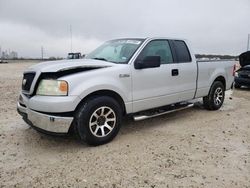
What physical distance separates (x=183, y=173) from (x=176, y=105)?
263 cm

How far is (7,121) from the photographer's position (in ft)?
18.8

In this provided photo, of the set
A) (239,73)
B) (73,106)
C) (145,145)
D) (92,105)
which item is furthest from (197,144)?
(239,73)

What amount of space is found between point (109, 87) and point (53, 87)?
89 cm

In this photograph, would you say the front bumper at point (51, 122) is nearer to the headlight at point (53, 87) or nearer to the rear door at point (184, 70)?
the headlight at point (53, 87)

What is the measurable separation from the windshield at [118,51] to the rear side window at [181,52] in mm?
981

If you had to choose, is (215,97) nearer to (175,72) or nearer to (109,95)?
(175,72)

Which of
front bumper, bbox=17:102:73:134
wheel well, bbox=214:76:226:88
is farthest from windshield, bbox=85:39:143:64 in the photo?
wheel well, bbox=214:76:226:88

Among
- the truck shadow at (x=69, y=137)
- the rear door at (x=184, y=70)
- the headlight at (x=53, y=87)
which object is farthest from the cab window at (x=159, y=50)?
the headlight at (x=53, y=87)

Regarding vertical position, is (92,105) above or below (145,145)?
above

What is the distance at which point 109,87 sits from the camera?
14.3 ft

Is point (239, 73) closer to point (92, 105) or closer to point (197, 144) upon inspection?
point (197, 144)

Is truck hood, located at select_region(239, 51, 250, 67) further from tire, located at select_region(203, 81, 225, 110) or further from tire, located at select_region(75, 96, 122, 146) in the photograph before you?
tire, located at select_region(75, 96, 122, 146)

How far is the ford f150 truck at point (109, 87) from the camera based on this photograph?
398 cm

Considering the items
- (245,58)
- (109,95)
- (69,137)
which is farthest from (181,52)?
(245,58)
